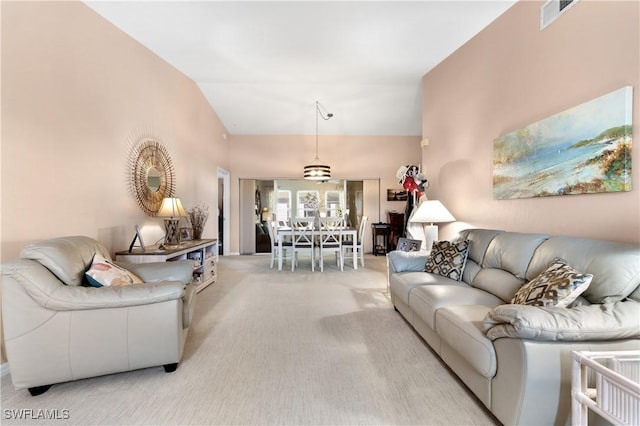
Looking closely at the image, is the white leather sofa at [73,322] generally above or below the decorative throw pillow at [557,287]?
below

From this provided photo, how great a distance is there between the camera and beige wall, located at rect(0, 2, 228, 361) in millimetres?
2109

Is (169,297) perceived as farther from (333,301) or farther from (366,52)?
(366,52)

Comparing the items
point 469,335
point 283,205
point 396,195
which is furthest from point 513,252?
point 283,205

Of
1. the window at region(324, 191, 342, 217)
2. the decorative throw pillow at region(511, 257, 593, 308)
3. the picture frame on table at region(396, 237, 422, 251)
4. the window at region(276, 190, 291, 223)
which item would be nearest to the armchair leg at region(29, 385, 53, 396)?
the decorative throw pillow at region(511, 257, 593, 308)

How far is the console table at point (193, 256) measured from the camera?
305 centimetres

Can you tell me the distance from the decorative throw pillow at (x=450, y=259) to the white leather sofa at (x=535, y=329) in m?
0.54

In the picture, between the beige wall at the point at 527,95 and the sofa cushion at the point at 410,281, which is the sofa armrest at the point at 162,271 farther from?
the beige wall at the point at 527,95

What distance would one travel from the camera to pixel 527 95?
8.89ft

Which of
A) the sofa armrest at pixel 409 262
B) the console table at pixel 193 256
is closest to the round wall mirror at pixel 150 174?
the console table at pixel 193 256

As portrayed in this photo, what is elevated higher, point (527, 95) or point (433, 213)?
A: point (527, 95)

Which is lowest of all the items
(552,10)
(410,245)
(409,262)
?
(409,262)

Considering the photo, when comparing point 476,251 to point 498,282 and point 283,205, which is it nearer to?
point 498,282

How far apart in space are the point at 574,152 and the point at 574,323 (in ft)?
4.96

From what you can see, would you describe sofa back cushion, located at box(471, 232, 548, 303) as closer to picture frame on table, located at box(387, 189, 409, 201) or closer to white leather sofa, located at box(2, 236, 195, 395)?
white leather sofa, located at box(2, 236, 195, 395)
